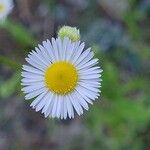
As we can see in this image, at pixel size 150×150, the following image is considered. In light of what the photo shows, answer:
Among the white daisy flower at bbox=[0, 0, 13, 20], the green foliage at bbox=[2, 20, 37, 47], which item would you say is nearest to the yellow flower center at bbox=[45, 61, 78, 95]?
the white daisy flower at bbox=[0, 0, 13, 20]

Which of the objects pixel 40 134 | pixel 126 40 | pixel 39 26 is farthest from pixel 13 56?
pixel 126 40

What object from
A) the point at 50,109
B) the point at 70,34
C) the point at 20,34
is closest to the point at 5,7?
the point at 20,34

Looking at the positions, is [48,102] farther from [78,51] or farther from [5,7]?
[5,7]

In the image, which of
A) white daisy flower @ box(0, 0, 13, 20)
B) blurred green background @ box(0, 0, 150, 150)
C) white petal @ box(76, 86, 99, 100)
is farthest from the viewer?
blurred green background @ box(0, 0, 150, 150)

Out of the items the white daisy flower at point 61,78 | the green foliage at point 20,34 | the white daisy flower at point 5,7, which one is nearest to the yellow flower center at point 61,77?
the white daisy flower at point 61,78

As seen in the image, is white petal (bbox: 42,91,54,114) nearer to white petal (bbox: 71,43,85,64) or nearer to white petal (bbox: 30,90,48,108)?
white petal (bbox: 30,90,48,108)

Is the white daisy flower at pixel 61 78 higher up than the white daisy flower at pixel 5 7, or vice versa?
the white daisy flower at pixel 5 7

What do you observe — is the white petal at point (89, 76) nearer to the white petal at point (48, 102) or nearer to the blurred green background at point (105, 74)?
the white petal at point (48, 102)

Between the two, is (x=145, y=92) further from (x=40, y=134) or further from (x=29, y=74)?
(x=29, y=74)

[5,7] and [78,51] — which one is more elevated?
[5,7]
